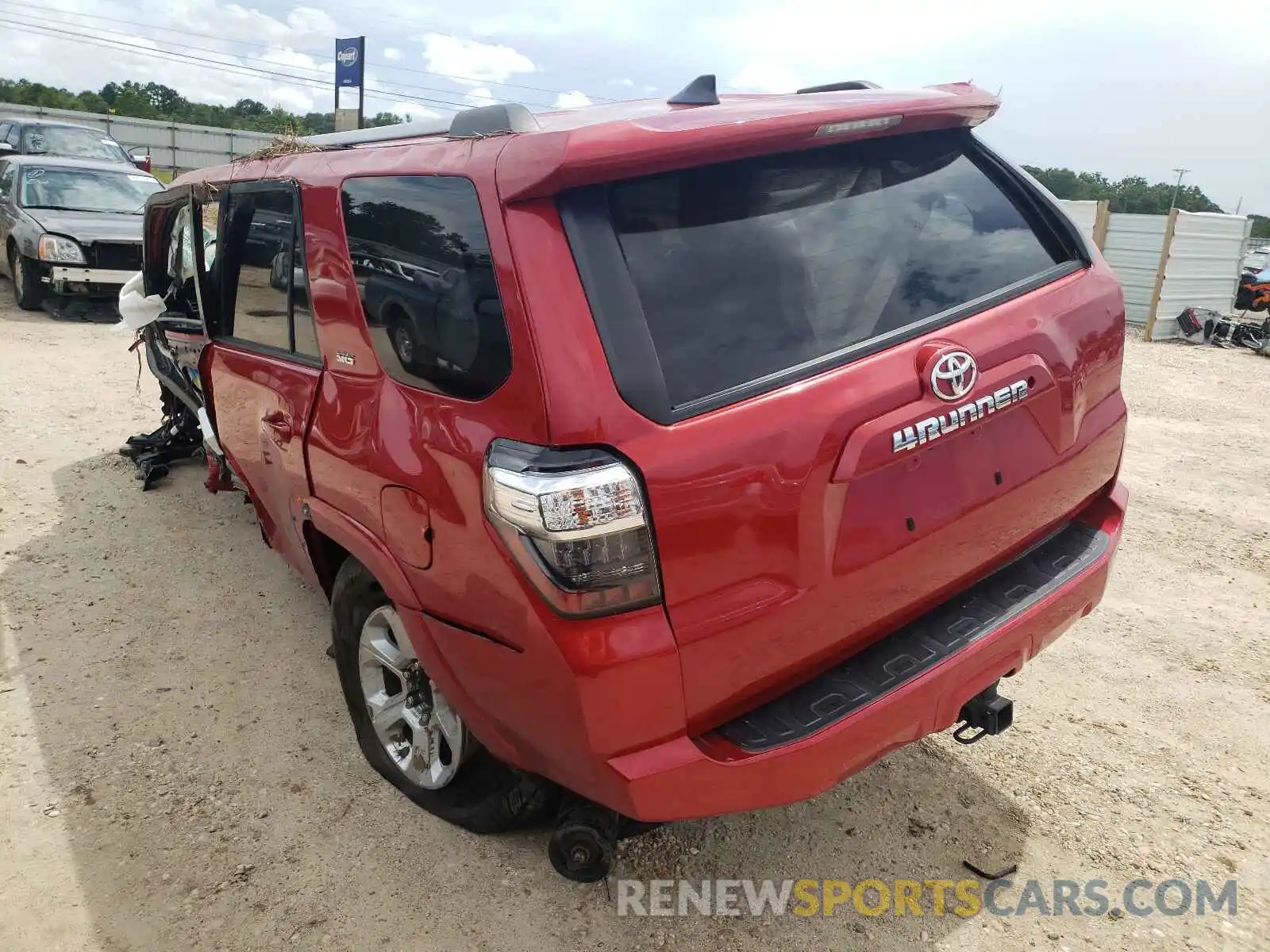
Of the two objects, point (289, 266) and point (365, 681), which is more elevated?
point (289, 266)

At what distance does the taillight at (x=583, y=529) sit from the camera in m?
1.82

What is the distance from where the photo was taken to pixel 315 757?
3.10 m

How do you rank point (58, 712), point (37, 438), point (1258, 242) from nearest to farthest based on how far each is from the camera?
point (58, 712) → point (37, 438) → point (1258, 242)

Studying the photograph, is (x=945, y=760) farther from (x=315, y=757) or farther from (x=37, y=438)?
(x=37, y=438)

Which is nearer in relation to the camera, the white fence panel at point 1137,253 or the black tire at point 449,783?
the black tire at point 449,783

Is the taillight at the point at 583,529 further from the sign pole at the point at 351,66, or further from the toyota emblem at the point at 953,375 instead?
the sign pole at the point at 351,66

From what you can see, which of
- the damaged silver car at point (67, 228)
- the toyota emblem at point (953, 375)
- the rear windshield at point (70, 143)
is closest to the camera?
the toyota emblem at point (953, 375)

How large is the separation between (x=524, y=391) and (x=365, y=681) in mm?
1419

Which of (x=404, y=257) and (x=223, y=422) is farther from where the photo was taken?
(x=223, y=422)

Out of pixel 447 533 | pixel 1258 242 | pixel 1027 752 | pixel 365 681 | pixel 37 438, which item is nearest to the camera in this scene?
pixel 447 533

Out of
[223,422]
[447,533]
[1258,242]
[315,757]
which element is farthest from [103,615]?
[1258,242]

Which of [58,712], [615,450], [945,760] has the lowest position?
[58,712]

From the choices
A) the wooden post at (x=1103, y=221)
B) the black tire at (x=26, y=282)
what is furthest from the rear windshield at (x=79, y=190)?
the wooden post at (x=1103, y=221)

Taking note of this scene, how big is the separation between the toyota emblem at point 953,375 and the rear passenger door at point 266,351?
176 cm
